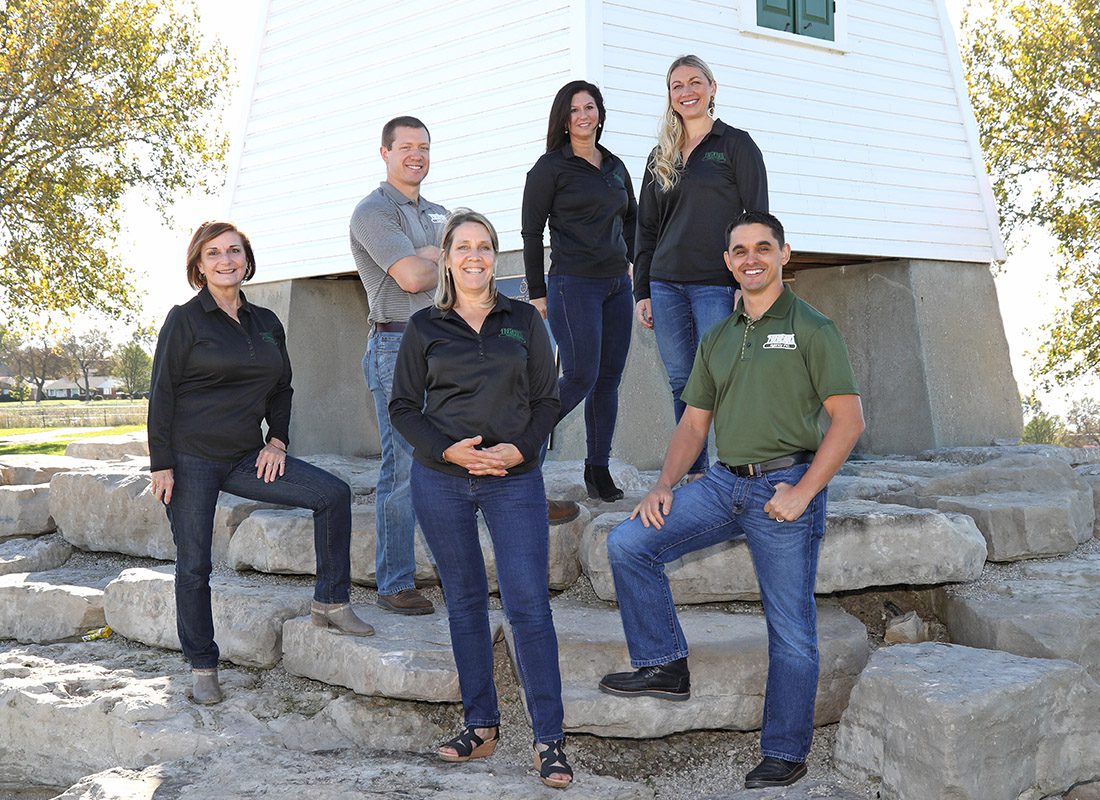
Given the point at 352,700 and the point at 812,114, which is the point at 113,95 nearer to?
the point at 812,114

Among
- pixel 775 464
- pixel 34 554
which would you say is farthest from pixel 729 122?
pixel 34 554

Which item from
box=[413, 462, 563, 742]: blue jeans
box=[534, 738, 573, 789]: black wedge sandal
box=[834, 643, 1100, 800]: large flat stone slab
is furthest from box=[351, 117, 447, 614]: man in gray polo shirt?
box=[834, 643, 1100, 800]: large flat stone slab

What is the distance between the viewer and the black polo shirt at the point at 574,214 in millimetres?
4945

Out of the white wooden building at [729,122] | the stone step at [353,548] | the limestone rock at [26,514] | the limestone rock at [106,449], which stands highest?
the white wooden building at [729,122]

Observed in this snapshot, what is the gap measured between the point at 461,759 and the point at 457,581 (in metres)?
0.75

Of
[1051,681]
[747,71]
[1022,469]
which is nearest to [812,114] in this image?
[747,71]

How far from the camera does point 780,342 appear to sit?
12.5 ft

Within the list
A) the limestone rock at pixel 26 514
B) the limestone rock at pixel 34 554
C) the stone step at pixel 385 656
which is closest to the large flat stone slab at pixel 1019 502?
the stone step at pixel 385 656

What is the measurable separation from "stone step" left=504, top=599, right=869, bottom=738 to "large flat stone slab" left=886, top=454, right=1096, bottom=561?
4.37 feet

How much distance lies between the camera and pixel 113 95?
55.9 feet

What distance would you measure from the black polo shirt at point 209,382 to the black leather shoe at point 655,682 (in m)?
1.86

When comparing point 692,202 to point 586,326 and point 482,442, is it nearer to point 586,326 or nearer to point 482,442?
point 586,326

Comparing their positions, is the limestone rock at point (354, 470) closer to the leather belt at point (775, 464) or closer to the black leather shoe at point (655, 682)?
the black leather shoe at point (655, 682)

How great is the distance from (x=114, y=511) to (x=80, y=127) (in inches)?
433
